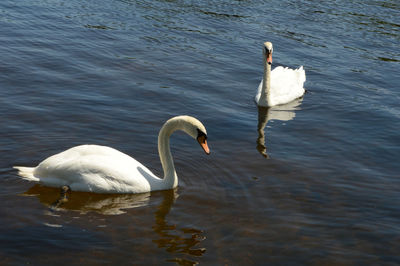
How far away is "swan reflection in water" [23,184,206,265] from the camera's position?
851cm

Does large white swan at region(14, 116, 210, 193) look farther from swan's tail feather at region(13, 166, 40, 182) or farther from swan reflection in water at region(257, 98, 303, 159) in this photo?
swan reflection in water at region(257, 98, 303, 159)

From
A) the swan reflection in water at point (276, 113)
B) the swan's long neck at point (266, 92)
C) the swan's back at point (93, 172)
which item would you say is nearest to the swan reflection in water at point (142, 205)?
the swan's back at point (93, 172)

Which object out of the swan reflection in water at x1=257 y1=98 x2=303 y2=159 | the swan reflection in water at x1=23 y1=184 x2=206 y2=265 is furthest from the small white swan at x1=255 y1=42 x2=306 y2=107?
the swan reflection in water at x1=23 y1=184 x2=206 y2=265

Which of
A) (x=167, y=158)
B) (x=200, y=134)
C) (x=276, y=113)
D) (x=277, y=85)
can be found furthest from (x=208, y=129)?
(x=277, y=85)

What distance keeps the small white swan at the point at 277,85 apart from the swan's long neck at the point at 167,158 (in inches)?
234

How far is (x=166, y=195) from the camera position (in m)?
10.0

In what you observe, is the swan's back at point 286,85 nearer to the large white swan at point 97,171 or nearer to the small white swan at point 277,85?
the small white swan at point 277,85

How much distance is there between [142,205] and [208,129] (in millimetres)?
4167

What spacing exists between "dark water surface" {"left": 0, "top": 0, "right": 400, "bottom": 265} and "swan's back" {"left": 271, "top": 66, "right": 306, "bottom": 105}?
37cm

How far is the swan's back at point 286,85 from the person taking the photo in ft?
53.7

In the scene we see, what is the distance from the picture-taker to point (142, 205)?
378 inches

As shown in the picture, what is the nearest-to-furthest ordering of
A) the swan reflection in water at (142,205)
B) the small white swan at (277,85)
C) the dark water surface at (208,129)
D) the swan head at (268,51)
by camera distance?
the swan reflection in water at (142,205) < the dark water surface at (208,129) < the small white swan at (277,85) < the swan head at (268,51)

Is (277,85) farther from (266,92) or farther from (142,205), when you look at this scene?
(142,205)

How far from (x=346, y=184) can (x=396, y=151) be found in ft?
8.09
